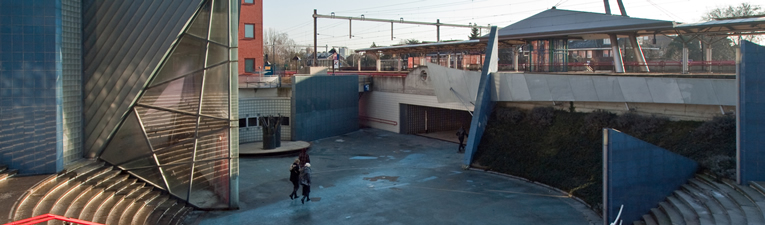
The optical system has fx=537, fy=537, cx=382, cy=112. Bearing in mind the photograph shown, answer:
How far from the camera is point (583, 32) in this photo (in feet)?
73.5

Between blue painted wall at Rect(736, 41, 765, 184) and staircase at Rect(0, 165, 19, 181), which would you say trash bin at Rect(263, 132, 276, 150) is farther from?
blue painted wall at Rect(736, 41, 765, 184)

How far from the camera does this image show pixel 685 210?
10312mm

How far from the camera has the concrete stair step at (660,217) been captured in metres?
10.3

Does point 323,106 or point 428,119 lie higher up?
point 323,106

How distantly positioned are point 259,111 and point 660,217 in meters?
17.6

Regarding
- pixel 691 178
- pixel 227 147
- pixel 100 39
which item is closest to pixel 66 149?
pixel 100 39

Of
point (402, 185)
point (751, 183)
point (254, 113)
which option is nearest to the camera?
point (751, 183)

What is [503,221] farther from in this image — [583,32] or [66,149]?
[583,32]

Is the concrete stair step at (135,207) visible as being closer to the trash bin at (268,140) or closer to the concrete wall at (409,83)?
the trash bin at (268,140)

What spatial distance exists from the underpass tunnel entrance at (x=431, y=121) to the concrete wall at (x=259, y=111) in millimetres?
6028

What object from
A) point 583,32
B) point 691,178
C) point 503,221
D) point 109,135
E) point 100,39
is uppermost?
point 583,32

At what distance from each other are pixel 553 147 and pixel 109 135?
41.0ft

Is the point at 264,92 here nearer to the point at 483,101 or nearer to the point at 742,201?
the point at 483,101

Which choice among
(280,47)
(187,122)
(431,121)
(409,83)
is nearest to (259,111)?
(409,83)
